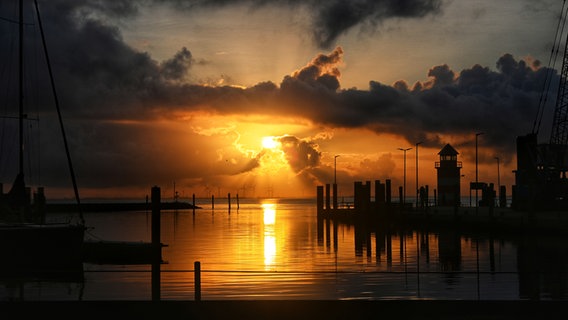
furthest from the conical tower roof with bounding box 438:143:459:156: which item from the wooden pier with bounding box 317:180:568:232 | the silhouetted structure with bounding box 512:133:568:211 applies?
the silhouetted structure with bounding box 512:133:568:211

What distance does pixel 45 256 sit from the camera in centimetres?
3931

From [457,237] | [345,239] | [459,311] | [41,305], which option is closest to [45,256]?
[41,305]

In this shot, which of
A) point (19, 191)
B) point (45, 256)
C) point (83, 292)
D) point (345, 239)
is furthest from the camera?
point (345, 239)

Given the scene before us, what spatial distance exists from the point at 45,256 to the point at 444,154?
313ft

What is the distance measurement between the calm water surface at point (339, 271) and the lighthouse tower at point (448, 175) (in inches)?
1243

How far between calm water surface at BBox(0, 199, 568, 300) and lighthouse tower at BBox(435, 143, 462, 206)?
3157cm

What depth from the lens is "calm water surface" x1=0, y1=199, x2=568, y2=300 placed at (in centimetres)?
3069

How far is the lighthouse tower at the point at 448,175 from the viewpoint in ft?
400

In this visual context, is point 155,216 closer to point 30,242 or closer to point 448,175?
point 30,242

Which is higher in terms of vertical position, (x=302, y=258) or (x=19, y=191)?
(x=19, y=191)

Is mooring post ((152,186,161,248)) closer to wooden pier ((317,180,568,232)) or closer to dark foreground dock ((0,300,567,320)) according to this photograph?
dark foreground dock ((0,300,567,320))

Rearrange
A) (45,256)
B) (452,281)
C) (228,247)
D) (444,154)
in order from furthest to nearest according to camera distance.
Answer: (444,154), (228,247), (45,256), (452,281)

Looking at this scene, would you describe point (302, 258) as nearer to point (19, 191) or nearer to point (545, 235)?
point (19, 191)

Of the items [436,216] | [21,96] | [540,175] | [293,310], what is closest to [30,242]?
[21,96]
